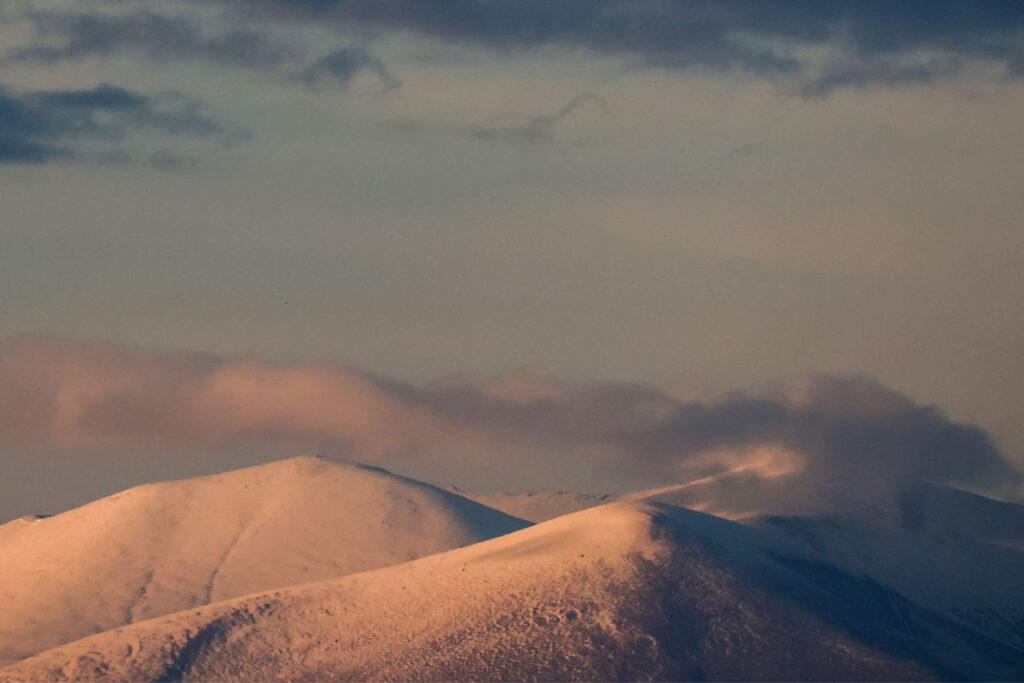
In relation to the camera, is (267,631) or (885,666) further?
(267,631)

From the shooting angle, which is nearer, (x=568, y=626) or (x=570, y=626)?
(x=568, y=626)

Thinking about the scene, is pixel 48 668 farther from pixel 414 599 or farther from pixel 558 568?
pixel 558 568

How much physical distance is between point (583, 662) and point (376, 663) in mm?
17894

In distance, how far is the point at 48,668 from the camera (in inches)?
5999

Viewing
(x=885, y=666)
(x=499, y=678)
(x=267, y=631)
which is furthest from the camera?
(x=267, y=631)

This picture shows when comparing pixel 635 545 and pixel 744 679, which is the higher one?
pixel 635 545

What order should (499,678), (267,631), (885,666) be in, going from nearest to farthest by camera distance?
(499,678) → (885,666) → (267,631)

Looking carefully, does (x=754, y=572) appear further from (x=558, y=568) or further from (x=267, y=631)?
(x=267, y=631)

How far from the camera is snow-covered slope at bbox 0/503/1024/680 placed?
146 m

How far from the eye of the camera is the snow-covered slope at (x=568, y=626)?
14575 centimetres

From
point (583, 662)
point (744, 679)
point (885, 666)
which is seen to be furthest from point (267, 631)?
point (885, 666)

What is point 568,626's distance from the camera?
148750 millimetres

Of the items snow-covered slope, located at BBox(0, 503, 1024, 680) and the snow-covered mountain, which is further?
the snow-covered mountain

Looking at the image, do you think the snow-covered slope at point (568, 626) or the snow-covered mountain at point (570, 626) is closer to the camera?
the snow-covered slope at point (568, 626)
